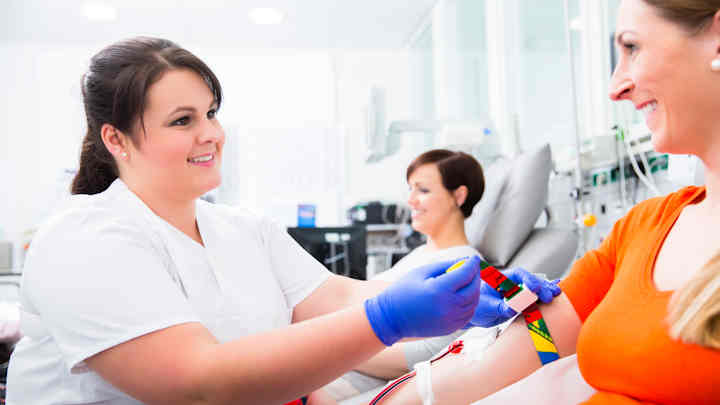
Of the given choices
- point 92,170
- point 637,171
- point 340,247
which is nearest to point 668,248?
Answer: point 92,170

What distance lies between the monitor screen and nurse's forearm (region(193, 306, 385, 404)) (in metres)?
2.51

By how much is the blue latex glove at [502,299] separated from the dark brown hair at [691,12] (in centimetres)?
52

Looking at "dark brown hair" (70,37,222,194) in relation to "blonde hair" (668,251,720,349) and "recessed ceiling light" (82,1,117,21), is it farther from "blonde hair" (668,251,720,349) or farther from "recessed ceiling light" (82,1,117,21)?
"recessed ceiling light" (82,1,117,21)

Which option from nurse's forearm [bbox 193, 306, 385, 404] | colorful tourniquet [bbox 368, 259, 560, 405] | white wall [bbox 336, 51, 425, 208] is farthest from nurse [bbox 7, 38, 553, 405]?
white wall [bbox 336, 51, 425, 208]

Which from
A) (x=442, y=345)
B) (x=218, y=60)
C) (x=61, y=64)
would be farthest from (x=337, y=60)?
(x=442, y=345)

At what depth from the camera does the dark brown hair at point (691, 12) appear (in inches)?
32.9

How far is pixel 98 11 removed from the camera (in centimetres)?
527

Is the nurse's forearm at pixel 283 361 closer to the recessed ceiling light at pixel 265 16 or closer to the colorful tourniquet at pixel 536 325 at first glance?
the colorful tourniquet at pixel 536 325

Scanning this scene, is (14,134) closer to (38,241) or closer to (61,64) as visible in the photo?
(61,64)

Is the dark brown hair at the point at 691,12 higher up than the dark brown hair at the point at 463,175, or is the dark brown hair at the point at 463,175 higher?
the dark brown hair at the point at 691,12

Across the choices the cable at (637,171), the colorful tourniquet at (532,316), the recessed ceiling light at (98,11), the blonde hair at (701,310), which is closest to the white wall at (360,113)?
the recessed ceiling light at (98,11)

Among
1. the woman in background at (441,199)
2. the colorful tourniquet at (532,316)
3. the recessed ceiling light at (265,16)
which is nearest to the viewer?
the colorful tourniquet at (532,316)

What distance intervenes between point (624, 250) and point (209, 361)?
0.77 metres

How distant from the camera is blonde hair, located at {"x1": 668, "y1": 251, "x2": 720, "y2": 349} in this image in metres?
0.69
